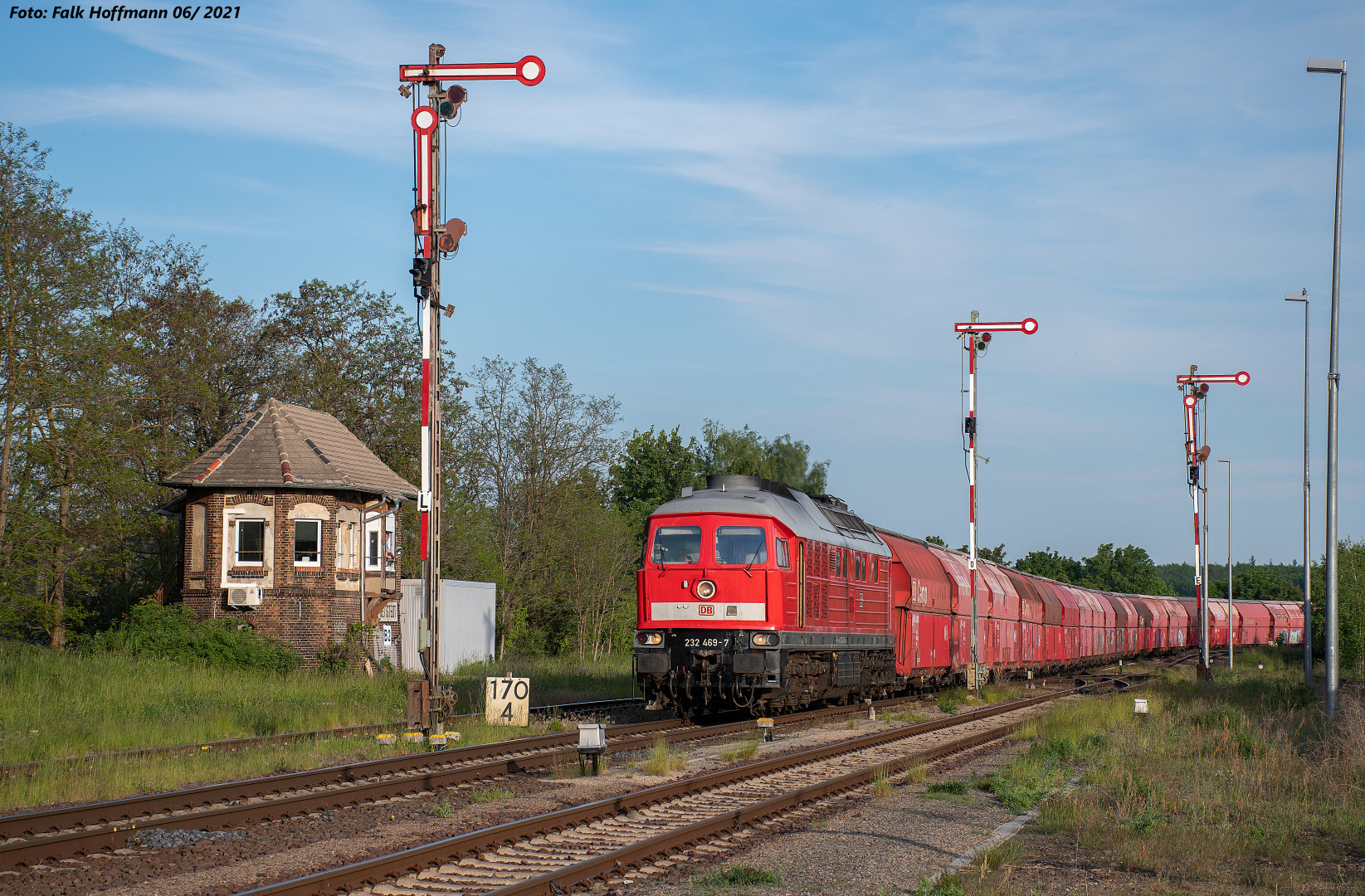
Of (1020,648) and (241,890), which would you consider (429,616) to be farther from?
(1020,648)

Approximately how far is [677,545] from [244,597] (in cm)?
1543

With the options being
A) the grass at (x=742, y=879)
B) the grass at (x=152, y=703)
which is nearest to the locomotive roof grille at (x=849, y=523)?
the grass at (x=152, y=703)

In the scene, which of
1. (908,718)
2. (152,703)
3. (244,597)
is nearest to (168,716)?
(152,703)

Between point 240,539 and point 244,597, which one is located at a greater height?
point 240,539

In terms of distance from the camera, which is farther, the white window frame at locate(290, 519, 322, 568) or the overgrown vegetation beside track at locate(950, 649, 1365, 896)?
the white window frame at locate(290, 519, 322, 568)

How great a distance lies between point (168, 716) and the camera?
18797mm

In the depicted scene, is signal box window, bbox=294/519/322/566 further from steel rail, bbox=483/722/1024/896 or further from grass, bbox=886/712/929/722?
steel rail, bbox=483/722/1024/896

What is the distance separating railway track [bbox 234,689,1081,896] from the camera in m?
8.27

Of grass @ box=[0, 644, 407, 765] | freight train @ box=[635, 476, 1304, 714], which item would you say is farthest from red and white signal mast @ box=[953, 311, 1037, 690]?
grass @ box=[0, 644, 407, 765]

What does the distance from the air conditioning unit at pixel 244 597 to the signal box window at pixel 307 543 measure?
4.34ft

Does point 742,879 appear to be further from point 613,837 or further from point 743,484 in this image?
point 743,484

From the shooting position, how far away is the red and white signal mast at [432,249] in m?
18.3

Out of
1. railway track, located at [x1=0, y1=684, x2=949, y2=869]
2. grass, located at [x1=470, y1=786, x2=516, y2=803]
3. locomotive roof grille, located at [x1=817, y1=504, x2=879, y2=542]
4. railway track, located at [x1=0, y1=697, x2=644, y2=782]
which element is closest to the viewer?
railway track, located at [x1=0, y1=684, x2=949, y2=869]

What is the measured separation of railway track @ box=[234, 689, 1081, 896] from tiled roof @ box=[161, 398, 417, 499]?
20.1 meters
